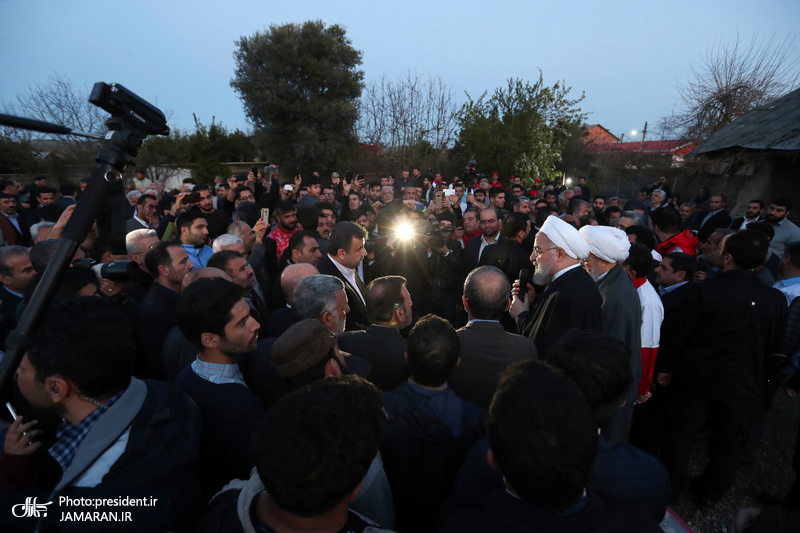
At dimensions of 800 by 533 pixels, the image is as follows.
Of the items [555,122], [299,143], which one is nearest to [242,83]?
[299,143]

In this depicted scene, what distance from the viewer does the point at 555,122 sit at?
19.7 m

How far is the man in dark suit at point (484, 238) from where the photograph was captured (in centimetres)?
491

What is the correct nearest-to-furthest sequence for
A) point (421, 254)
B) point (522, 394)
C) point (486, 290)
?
1. point (522, 394)
2. point (486, 290)
3. point (421, 254)

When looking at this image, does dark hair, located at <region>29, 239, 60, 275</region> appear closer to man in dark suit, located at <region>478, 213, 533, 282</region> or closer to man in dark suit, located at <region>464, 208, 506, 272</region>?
man in dark suit, located at <region>478, 213, 533, 282</region>

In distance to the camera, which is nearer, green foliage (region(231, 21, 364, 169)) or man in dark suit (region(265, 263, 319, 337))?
man in dark suit (region(265, 263, 319, 337))

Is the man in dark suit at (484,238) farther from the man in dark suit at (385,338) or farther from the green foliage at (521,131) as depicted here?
the green foliage at (521,131)

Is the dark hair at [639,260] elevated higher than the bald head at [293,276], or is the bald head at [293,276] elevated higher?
the dark hair at [639,260]

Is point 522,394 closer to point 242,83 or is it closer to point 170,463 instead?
point 170,463

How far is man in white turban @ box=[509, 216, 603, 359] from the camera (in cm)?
280

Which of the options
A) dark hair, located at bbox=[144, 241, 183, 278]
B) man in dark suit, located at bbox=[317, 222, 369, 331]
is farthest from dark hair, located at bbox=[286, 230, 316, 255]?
dark hair, located at bbox=[144, 241, 183, 278]

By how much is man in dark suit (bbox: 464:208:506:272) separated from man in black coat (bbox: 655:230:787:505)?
84.0 inches

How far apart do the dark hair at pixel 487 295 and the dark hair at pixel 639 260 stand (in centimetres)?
143

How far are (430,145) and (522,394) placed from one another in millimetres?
22806

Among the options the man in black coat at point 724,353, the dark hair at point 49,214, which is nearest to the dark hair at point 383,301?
the man in black coat at point 724,353
